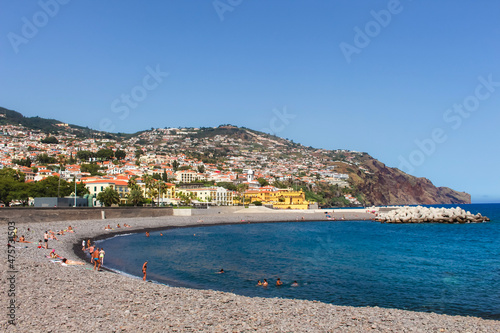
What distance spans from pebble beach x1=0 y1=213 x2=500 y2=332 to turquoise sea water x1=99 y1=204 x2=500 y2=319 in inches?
103

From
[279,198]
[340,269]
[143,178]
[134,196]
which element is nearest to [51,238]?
[340,269]

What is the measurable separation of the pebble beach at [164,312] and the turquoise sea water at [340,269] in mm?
2619

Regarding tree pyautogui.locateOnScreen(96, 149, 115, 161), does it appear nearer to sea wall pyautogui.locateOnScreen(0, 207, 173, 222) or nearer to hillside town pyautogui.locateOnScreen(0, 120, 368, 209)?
hillside town pyautogui.locateOnScreen(0, 120, 368, 209)

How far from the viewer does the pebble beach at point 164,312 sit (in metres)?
9.09

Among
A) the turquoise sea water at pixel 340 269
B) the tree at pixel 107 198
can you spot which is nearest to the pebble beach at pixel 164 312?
the turquoise sea water at pixel 340 269

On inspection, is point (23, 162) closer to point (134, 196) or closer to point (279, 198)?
point (134, 196)

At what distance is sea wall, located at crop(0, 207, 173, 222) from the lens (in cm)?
3375

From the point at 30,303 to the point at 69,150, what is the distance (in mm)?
158547

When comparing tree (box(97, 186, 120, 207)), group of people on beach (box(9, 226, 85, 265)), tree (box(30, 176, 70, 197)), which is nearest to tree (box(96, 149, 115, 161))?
tree (box(30, 176, 70, 197))

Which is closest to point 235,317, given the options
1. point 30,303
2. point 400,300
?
point 30,303

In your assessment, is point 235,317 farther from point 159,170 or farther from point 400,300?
point 159,170

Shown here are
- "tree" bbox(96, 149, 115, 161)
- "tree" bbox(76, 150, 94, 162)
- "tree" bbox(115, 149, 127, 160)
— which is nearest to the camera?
"tree" bbox(76, 150, 94, 162)

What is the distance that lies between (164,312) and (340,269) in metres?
12.7

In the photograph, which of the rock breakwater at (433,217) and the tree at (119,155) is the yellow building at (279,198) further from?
the tree at (119,155)
